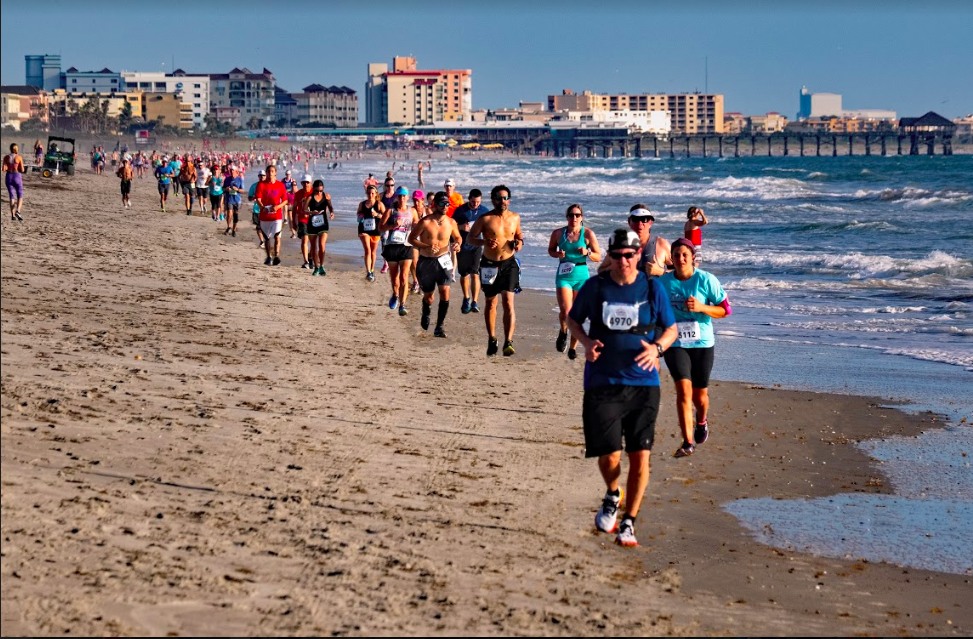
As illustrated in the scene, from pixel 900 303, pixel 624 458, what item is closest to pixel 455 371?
pixel 624 458

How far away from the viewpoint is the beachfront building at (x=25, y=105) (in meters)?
140

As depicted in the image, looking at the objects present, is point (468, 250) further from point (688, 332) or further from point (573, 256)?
point (688, 332)

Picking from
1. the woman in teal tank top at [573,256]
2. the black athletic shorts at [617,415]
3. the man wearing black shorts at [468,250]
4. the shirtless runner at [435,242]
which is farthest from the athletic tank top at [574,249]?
the black athletic shorts at [617,415]

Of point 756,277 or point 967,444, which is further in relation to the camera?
point 756,277

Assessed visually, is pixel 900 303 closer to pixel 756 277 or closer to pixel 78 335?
pixel 756 277

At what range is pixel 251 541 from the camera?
20.5 ft

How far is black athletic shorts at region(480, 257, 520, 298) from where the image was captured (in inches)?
476

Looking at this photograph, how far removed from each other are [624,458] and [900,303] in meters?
11.3

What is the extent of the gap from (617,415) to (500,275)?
5.48m

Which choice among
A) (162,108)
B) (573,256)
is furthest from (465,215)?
(162,108)

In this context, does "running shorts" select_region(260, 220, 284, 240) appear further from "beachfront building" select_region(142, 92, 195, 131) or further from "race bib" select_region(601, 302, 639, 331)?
"beachfront building" select_region(142, 92, 195, 131)

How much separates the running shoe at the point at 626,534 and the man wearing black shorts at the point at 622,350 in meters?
0.40

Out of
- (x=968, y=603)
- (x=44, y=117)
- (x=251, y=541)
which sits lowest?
(x=968, y=603)

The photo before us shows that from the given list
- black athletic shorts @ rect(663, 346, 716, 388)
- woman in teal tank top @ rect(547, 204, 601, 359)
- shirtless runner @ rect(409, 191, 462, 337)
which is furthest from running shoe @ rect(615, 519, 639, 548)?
shirtless runner @ rect(409, 191, 462, 337)
